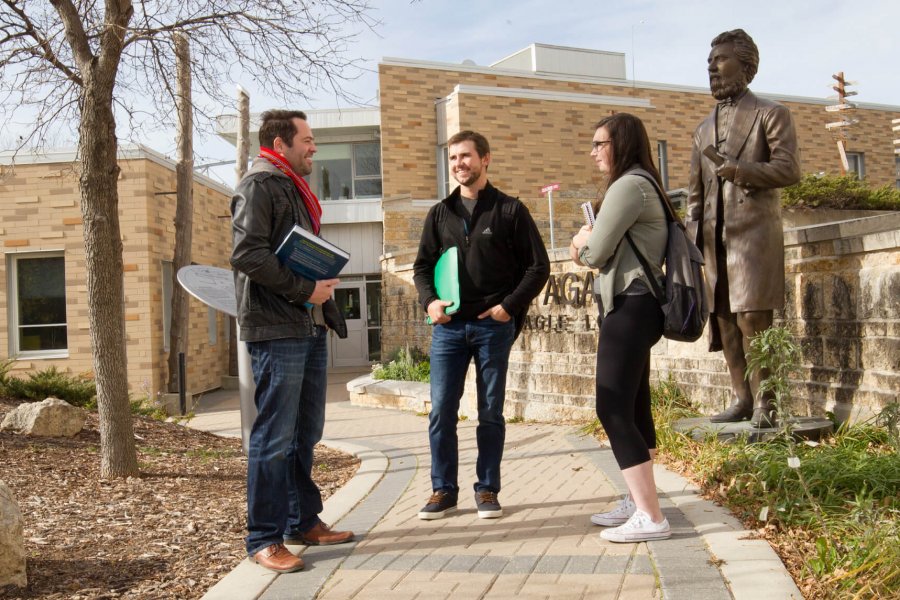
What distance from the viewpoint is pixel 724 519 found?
13.6ft

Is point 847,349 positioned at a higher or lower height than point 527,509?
higher

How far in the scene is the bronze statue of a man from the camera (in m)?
5.06

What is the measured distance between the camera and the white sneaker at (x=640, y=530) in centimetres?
389

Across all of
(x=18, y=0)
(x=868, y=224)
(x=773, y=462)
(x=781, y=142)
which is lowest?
(x=773, y=462)

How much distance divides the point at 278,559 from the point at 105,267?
129 inches

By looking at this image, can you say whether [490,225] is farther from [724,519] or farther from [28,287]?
[28,287]

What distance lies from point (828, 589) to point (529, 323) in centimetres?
664

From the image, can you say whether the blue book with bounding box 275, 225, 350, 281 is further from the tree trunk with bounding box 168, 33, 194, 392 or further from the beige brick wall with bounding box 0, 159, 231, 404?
the beige brick wall with bounding box 0, 159, 231, 404

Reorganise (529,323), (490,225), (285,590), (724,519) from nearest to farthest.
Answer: (285,590) < (724,519) < (490,225) < (529,323)

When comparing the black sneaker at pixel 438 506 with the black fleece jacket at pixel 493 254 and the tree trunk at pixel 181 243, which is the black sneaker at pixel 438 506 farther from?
the tree trunk at pixel 181 243

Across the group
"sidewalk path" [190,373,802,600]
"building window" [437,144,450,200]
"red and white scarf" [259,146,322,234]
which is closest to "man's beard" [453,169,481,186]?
"red and white scarf" [259,146,322,234]

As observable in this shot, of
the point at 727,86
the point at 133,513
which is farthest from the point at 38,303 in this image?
the point at 727,86

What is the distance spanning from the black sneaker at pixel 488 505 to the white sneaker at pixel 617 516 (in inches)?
21.9

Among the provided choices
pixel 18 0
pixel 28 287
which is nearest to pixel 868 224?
pixel 18 0
